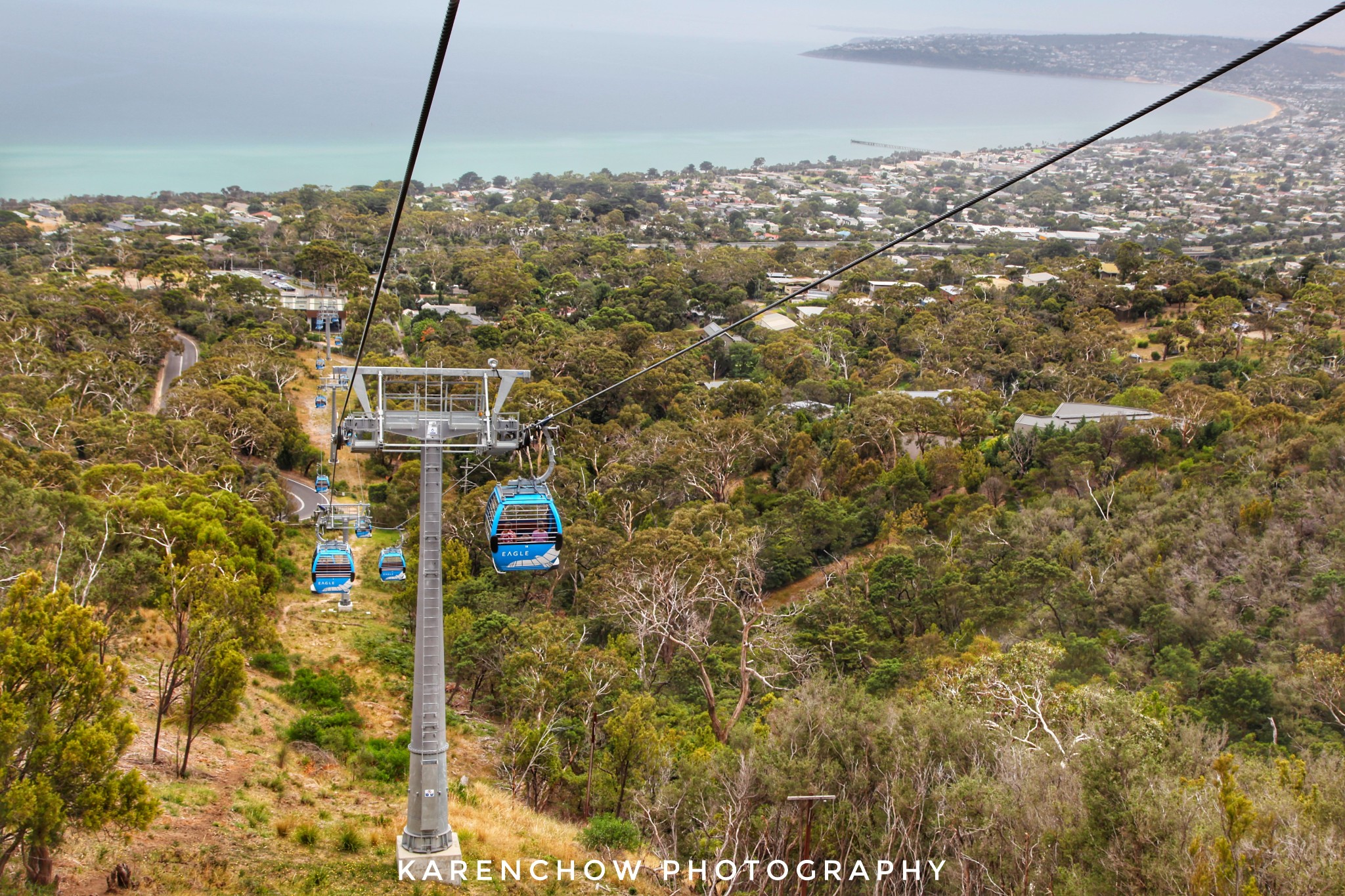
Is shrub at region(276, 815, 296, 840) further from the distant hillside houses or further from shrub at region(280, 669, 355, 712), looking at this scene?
the distant hillside houses

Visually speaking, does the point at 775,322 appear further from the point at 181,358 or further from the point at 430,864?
the point at 430,864

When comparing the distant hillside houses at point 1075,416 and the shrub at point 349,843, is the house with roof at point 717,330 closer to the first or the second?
the distant hillside houses at point 1075,416

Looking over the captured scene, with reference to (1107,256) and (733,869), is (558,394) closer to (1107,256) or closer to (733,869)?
(733,869)

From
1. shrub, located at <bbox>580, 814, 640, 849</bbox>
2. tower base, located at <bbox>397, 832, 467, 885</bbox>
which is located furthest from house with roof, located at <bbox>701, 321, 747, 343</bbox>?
tower base, located at <bbox>397, 832, 467, 885</bbox>

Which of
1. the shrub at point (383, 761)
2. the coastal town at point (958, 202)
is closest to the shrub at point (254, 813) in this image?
the shrub at point (383, 761)

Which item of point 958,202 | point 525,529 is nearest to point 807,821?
point 525,529
